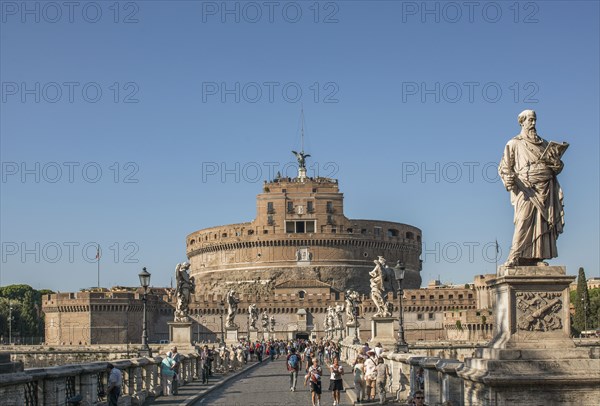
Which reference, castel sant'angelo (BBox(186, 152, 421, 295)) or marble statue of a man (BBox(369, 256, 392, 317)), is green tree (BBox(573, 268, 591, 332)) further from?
marble statue of a man (BBox(369, 256, 392, 317))

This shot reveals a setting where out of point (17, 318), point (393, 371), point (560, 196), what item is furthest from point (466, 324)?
point (560, 196)

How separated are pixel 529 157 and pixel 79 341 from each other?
321ft

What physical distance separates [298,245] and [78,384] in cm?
10425

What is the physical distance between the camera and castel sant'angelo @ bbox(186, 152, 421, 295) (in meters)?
117

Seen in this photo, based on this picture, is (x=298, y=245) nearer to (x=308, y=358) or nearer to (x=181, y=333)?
(x=181, y=333)

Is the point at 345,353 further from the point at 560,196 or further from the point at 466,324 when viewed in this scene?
the point at 466,324

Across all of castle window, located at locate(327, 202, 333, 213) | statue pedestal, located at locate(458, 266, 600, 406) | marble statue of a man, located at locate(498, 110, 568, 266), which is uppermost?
castle window, located at locate(327, 202, 333, 213)

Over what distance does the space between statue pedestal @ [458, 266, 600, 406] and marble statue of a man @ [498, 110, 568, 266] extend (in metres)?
0.31

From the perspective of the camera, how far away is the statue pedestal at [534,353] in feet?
29.4

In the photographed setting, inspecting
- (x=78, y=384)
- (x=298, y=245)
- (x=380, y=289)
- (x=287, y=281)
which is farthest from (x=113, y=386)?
(x=298, y=245)

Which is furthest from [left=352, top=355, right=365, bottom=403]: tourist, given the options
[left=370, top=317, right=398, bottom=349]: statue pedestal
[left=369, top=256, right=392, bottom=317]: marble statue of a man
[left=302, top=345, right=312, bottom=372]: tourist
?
[left=369, top=256, right=392, bottom=317]: marble statue of a man

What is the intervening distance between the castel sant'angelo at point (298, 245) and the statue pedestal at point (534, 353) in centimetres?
10667

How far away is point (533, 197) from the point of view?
9.77 metres

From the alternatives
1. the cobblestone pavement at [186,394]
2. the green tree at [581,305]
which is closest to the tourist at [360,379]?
the cobblestone pavement at [186,394]
